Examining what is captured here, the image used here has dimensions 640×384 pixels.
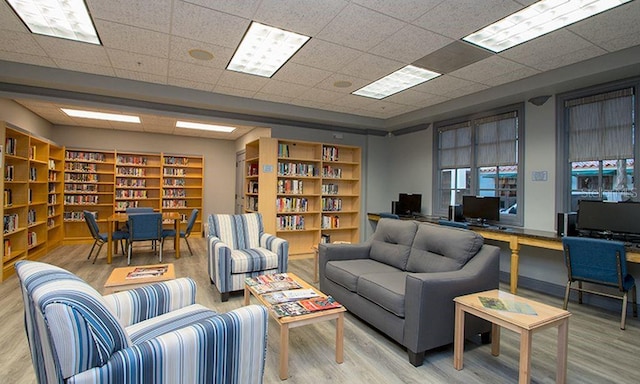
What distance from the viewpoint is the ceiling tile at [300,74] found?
383cm

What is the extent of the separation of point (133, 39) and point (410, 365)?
380 cm

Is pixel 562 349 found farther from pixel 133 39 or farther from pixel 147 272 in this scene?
pixel 133 39

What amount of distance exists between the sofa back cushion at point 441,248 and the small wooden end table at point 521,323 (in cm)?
38

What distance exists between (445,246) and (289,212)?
11.3ft

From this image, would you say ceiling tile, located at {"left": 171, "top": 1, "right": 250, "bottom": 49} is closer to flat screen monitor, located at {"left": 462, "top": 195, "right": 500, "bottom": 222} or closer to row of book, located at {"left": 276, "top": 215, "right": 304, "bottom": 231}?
row of book, located at {"left": 276, "top": 215, "right": 304, "bottom": 231}

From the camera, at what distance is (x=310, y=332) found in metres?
2.85

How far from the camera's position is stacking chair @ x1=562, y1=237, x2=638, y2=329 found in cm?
300

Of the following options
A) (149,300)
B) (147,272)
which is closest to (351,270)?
(149,300)

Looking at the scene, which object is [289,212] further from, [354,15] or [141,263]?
[354,15]

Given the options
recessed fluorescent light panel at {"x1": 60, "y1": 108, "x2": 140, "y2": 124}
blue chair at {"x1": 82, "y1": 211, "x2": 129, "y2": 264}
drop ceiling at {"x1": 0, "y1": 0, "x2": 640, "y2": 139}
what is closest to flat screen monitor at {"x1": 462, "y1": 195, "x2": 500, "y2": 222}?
drop ceiling at {"x1": 0, "y1": 0, "x2": 640, "y2": 139}

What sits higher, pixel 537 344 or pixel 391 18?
pixel 391 18

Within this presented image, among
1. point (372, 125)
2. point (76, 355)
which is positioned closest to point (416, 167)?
point (372, 125)

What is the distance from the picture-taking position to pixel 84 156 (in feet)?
23.4

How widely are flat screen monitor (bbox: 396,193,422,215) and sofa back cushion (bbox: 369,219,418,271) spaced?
2.48 meters
